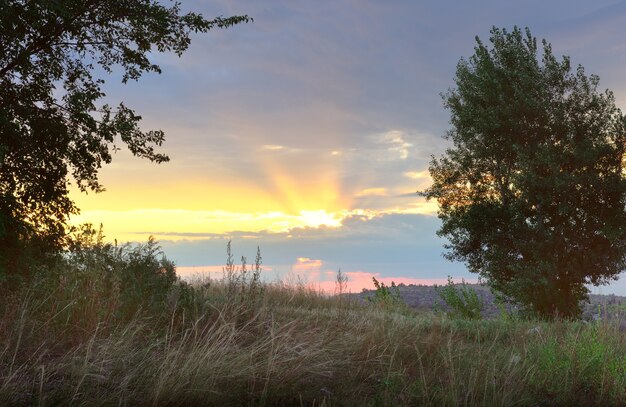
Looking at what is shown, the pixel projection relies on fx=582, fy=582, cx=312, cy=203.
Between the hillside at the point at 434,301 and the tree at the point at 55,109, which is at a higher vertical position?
the tree at the point at 55,109

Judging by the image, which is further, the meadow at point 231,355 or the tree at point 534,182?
the tree at point 534,182

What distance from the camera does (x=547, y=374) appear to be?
8414 millimetres

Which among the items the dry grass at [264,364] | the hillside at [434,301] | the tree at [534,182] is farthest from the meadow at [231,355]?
the hillside at [434,301]

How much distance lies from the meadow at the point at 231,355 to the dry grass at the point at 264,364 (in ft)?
0.07

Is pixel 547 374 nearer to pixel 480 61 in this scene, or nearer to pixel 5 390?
pixel 5 390

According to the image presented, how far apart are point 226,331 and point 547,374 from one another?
482cm

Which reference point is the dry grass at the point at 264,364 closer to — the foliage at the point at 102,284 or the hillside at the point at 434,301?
the foliage at the point at 102,284

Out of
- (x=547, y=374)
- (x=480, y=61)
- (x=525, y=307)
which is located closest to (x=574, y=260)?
(x=525, y=307)

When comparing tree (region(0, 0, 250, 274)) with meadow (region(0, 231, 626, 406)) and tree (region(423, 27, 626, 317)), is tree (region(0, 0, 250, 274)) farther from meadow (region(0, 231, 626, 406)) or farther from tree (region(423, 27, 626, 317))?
tree (region(423, 27, 626, 317))

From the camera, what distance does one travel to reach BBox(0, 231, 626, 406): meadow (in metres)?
6.62

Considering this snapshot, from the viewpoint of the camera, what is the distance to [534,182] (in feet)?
58.9

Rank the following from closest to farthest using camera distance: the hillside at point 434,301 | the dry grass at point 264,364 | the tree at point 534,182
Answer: the dry grass at point 264,364, the tree at point 534,182, the hillside at point 434,301

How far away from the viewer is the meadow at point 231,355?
662 centimetres

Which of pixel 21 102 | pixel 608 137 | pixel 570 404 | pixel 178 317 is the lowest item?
pixel 570 404
